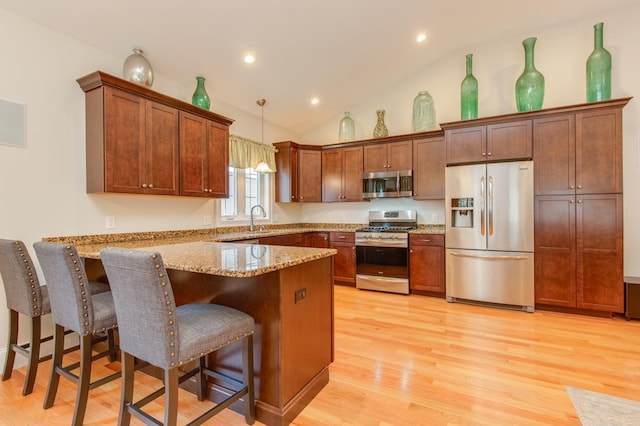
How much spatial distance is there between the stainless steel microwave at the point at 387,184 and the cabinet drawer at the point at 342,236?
2.14ft

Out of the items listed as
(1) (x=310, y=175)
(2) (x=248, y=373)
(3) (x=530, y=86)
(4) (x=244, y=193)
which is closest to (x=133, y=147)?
(4) (x=244, y=193)

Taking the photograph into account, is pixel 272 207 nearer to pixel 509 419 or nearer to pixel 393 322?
pixel 393 322

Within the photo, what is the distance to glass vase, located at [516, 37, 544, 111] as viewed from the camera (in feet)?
12.0

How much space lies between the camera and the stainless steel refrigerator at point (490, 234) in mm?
3607

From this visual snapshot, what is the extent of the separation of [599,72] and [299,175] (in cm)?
398

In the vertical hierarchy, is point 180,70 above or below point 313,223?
above

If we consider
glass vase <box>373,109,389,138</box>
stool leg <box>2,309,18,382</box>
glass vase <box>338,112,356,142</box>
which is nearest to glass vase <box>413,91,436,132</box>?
glass vase <box>373,109,389,138</box>

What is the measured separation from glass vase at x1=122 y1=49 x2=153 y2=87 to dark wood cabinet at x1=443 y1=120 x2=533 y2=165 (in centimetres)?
340

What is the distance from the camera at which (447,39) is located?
13.7 feet

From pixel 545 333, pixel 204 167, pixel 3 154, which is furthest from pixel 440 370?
pixel 3 154

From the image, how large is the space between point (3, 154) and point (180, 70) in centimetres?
179

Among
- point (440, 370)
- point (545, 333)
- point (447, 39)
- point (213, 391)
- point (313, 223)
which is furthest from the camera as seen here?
point (313, 223)

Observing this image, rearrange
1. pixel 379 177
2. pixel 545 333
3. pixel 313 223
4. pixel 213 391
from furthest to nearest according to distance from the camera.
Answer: pixel 313 223
pixel 379 177
pixel 545 333
pixel 213 391

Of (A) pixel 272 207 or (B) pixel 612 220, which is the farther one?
(A) pixel 272 207
